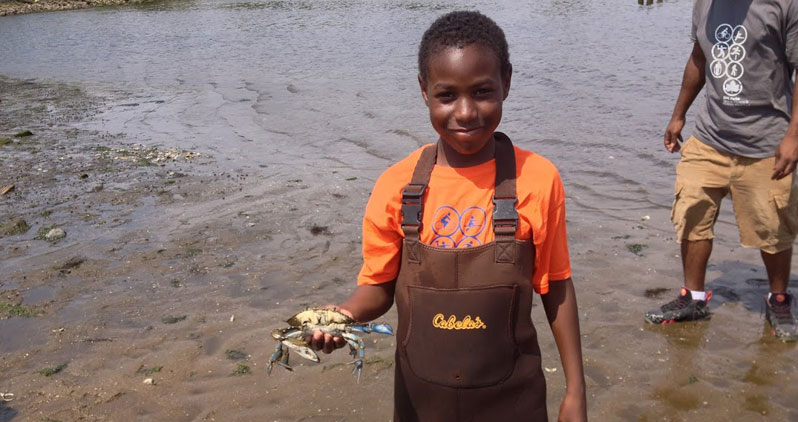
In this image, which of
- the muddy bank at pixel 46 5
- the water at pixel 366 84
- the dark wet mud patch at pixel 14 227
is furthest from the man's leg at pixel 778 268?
the muddy bank at pixel 46 5

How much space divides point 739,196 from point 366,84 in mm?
Result: 10135

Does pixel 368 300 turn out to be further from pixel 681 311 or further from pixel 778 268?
pixel 778 268

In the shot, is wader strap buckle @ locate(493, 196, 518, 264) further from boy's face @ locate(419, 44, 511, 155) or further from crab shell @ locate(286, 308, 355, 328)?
crab shell @ locate(286, 308, 355, 328)

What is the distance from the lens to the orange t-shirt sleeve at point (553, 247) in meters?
2.21

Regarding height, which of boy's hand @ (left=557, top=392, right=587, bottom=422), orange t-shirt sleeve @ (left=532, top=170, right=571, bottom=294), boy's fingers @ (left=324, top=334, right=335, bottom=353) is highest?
orange t-shirt sleeve @ (left=532, top=170, right=571, bottom=294)

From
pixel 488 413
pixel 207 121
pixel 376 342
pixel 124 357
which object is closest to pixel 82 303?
pixel 124 357

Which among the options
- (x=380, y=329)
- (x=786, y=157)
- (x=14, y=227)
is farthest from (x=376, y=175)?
(x=380, y=329)

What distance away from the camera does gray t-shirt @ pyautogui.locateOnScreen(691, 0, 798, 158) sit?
12.7ft

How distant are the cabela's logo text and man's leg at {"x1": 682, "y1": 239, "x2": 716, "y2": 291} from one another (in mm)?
2721

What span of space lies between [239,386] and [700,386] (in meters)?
2.44

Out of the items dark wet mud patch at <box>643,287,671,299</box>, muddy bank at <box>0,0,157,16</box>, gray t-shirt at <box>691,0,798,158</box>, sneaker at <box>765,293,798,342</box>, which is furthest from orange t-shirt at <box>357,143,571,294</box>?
muddy bank at <box>0,0,157,16</box>

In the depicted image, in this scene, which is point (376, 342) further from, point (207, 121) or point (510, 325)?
point (207, 121)

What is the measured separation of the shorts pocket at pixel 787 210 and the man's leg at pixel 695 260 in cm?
41

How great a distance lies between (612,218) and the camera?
247 inches
